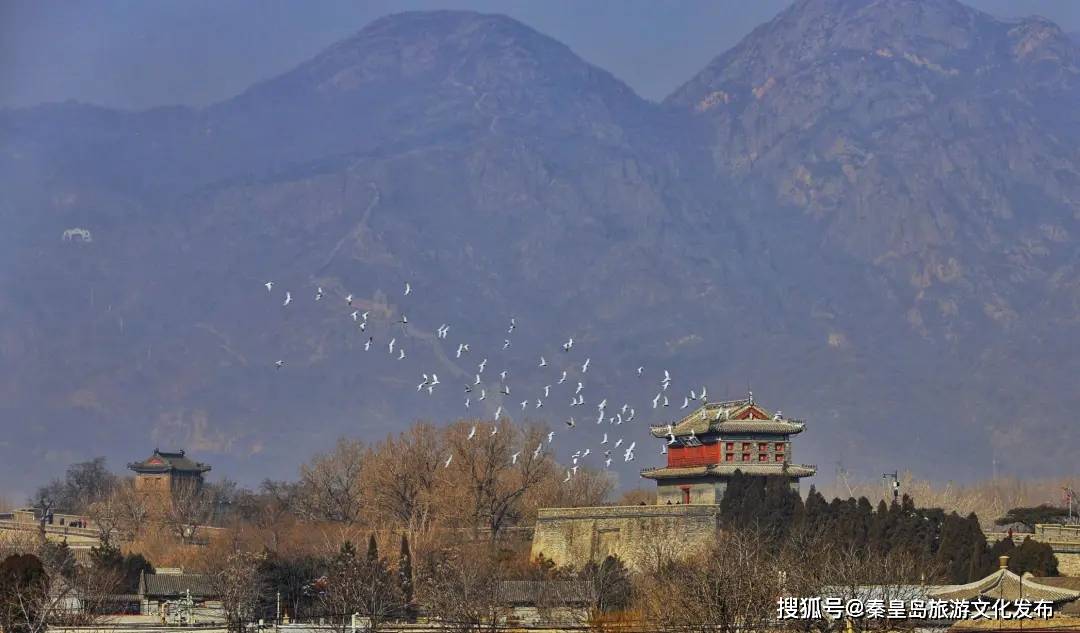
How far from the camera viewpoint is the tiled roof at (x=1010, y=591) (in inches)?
3681

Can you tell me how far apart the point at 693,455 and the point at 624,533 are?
9961 mm

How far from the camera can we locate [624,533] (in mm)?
136875

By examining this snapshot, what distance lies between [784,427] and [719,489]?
5804 mm

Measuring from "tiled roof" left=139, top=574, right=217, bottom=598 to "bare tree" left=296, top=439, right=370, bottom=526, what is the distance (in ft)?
115

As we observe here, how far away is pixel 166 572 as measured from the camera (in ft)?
465

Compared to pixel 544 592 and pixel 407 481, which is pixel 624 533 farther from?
pixel 407 481

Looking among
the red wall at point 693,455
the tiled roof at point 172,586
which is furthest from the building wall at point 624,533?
the tiled roof at point 172,586

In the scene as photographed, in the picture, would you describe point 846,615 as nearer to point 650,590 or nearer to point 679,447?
point 650,590

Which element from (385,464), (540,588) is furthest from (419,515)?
(540,588)

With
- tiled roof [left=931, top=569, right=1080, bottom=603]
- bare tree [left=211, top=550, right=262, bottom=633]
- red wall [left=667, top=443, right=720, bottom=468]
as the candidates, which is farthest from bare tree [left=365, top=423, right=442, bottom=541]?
tiled roof [left=931, top=569, right=1080, bottom=603]

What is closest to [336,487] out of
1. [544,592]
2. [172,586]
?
[172,586]

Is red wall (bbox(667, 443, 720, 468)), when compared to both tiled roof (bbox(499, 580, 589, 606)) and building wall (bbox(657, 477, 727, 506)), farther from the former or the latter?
tiled roof (bbox(499, 580, 589, 606))

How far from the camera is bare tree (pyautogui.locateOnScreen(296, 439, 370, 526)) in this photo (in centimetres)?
17438

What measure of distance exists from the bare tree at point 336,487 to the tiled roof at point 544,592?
149 ft
